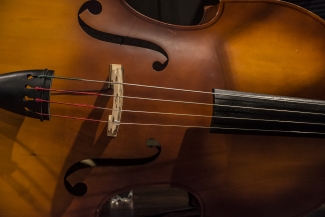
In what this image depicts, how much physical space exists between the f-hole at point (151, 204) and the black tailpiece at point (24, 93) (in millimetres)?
356

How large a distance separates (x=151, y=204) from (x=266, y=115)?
40cm

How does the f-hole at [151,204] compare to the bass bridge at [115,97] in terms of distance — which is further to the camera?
the f-hole at [151,204]

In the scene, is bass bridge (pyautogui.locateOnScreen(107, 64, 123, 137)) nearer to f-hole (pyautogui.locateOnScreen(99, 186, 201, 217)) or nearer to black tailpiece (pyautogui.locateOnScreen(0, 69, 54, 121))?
black tailpiece (pyautogui.locateOnScreen(0, 69, 54, 121))

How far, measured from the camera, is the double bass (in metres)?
0.69

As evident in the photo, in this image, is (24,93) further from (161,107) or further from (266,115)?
(266,115)

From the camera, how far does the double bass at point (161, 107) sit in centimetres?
69

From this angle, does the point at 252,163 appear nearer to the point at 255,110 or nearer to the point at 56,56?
the point at 255,110

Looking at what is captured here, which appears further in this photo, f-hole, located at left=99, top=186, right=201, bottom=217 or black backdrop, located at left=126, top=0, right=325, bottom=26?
black backdrop, located at left=126, top=0, right=325, bottom=26

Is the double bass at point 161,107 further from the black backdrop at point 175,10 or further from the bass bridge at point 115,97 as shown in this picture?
the black backdrop at point 175,10

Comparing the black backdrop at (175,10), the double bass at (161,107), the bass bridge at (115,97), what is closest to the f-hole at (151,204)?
the double bass at (161,107)

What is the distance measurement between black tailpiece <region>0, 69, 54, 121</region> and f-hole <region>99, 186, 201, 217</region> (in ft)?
1.17

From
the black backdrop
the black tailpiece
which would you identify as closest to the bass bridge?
the black tailpiece

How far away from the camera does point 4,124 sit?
2.23 ft

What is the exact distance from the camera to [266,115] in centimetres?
76
